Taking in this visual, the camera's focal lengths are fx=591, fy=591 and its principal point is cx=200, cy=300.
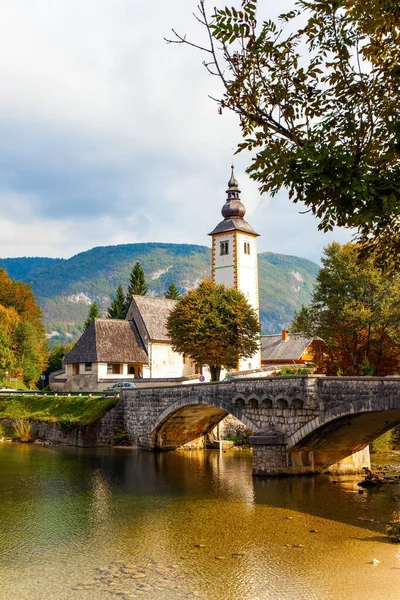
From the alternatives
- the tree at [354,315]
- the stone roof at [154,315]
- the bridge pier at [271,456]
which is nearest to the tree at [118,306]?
the stone roof at [154,315]

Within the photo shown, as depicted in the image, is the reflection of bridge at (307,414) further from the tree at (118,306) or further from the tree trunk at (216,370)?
the tree at (118,306)

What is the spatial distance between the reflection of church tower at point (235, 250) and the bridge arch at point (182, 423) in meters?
20.1

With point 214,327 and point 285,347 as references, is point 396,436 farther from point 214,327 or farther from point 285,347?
point 285,347

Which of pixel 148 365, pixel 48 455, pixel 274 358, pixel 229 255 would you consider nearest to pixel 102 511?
pixel 48 455

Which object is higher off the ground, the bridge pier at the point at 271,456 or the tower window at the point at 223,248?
the tower window at the point at 223,248

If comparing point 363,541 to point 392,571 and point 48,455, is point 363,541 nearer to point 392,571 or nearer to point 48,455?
point 392,571

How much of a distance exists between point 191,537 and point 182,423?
2209 cm

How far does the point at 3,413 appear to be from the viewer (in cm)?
4897

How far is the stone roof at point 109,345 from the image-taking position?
5441cm

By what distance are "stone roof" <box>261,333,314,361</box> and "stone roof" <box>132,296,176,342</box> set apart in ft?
45.3

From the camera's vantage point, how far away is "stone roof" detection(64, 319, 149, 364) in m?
54.4

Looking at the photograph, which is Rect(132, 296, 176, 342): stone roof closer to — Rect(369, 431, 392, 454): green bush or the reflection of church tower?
the reflection of church tower

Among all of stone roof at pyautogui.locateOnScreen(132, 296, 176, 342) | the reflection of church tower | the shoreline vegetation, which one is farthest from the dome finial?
the shoreline vegetation

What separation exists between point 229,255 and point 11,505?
43553mm
